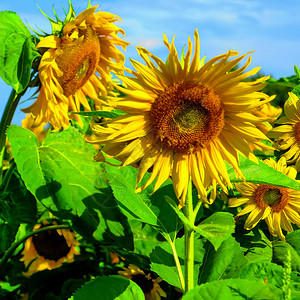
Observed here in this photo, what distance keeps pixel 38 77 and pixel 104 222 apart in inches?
22.7

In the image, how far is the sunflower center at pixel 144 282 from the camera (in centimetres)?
154

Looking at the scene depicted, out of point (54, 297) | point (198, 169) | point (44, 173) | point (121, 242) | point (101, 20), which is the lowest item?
point (54, 297)

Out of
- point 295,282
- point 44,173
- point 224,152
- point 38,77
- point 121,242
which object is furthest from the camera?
point 38,77

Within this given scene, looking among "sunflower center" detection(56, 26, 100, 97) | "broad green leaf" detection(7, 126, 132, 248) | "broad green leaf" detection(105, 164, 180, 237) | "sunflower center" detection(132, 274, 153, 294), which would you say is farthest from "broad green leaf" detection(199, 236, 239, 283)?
"sunflower center" detection(56, 26, 100, 97)

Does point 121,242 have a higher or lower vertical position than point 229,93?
lower

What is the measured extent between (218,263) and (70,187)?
1.69ft

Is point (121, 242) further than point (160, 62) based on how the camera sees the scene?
Yes

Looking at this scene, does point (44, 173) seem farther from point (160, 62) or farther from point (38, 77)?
point (160, 62)

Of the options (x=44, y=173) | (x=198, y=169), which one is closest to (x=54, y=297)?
(x=44, y=173)

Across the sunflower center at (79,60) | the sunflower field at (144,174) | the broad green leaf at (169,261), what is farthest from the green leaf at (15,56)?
the broad green leaf at (169,261)

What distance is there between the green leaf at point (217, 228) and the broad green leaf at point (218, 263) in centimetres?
13

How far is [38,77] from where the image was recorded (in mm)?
1592

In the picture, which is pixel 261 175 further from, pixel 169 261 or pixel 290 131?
Answer: pixel 290 131

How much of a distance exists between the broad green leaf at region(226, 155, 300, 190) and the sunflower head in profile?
1.08 m
